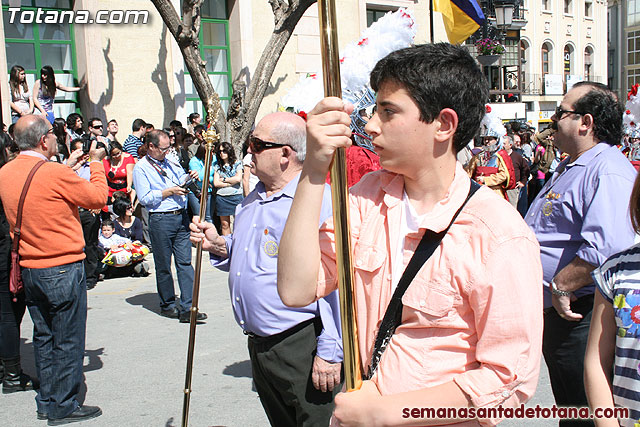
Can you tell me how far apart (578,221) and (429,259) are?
1.59 m

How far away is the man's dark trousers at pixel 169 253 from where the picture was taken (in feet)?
22.4

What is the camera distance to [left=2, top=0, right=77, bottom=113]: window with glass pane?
12.2 meters

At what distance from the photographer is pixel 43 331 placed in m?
4.29

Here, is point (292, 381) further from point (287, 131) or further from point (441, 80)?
point (441, 80)

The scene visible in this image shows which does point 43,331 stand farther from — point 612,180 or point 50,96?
point 50,96

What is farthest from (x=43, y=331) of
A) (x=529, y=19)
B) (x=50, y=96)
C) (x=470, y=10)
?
(x=529, y=19)

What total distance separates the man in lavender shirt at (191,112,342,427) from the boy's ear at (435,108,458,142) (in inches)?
47.4

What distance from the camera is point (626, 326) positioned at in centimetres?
181

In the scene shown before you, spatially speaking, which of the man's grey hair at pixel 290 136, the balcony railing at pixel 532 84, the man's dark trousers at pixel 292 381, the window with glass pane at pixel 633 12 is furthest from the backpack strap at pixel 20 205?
the window with glass pane at pixel 633 12

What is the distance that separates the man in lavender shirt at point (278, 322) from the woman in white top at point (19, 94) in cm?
907

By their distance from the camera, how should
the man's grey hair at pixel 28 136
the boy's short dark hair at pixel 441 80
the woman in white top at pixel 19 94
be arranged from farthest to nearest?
the woman in white top at pixel 19 94 < the man's grey hair at pixel 28 136 < the boy's short dark hair at pixel 441 80

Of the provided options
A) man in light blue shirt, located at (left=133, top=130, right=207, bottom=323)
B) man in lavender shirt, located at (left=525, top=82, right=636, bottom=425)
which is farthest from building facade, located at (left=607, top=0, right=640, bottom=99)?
man in lavender shirt, located at (left=525, top=82, right=636, bottom=425)

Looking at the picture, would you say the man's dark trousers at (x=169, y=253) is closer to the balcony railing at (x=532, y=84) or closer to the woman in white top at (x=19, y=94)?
the woman in white top at (x=19, y=94)

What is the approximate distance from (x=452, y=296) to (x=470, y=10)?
26.9 feet
